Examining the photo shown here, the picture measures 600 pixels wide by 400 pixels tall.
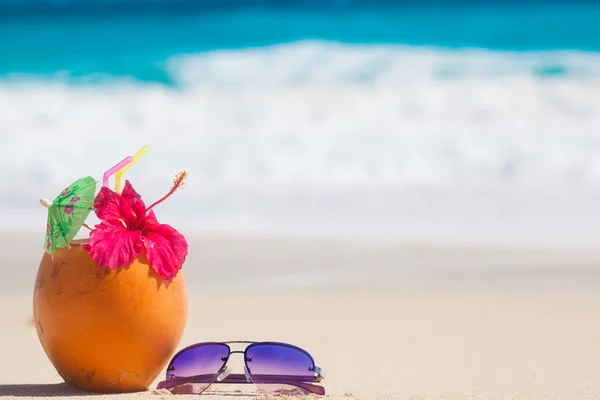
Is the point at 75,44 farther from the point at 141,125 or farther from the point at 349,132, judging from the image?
the point at 349,132

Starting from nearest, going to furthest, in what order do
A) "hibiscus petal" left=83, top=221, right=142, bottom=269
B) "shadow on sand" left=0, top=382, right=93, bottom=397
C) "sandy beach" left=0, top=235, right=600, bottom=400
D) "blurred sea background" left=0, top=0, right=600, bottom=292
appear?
"hibiscus petal" left=83, top=221, right=142, bottom=269
"shadow on sand" left=0, top=382, right=93, bottom=397
"sandy beach" left=0, top=235, right=600, bottom=400
"blurred sea background" left=0, top=0, right=600, bottom=292

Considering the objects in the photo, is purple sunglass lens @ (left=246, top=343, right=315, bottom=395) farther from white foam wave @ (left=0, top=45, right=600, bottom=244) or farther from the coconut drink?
white foam wave @ (left=0, top=45, right=600, bottom=244)

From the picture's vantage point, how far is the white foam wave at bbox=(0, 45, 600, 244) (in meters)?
13.0

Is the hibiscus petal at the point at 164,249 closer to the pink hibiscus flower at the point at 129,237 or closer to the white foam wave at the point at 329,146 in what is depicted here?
the pink hibiscus flower at the point at 129,237

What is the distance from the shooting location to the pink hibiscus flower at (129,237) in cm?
326

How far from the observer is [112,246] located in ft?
10.7

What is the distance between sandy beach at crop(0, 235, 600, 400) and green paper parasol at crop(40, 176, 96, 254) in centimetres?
61

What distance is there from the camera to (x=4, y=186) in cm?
1370

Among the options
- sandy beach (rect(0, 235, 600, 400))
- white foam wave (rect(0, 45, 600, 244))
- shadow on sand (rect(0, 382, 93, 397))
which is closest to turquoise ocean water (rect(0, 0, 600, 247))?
white foam wave (rect(0, 45, 600, 244))

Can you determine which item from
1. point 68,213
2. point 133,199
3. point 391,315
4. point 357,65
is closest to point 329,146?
point 357,65

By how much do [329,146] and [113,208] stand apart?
12.6m

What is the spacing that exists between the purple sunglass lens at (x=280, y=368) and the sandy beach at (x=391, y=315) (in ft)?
0.54

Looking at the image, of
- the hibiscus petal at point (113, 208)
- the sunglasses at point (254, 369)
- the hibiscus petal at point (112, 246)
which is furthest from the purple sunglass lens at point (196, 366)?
the hibiscus petal at point (113, 208)

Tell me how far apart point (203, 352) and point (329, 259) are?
6.67m
